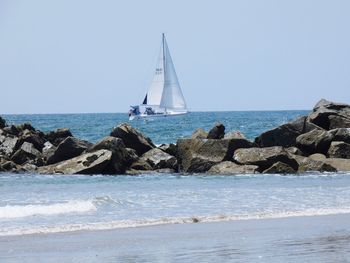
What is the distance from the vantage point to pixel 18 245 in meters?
14.7

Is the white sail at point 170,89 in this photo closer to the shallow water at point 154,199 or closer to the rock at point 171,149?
the rock at point 171,149

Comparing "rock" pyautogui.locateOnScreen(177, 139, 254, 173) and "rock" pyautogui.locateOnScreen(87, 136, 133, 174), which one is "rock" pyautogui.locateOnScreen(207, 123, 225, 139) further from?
"rock" pyautogui.locateOnScreen(87, 136, 133, 174)

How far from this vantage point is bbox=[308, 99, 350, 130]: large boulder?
34.8 meters

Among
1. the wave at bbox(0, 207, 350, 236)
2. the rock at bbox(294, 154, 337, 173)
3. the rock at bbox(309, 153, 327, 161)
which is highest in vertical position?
the rock at bbox(309, 153, 327, 161)

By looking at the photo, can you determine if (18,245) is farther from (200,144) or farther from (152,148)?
(152,148)

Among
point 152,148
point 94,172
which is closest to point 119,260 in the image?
point 94,172

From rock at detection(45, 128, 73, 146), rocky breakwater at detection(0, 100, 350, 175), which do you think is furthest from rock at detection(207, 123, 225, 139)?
rock at detection(45, 128, 73, 146)

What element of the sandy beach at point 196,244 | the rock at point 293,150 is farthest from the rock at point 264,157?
the sandy beach at point 196,244

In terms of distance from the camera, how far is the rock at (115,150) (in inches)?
1227

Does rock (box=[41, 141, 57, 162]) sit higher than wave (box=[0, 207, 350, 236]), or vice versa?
rock (box=[41, 141, 57, 162])

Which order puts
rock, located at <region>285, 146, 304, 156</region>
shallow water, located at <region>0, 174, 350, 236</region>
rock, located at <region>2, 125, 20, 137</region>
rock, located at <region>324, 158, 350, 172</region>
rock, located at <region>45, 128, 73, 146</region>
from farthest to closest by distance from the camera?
rock, located at <region>2, 125, 20, 137</region>
rock, located at <region>45, 128, 73, 146</region>
rock, located at <region>285, 146, 304, 156</region>
rock, located at <region>324, 158, 350, 172</region>
shallow water, located at <region>0, 174, 350, 236</region>

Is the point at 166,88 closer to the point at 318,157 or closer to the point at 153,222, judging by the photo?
the point at 318,157

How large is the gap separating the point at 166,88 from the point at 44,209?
234 feet

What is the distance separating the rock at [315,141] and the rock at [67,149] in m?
8.86
